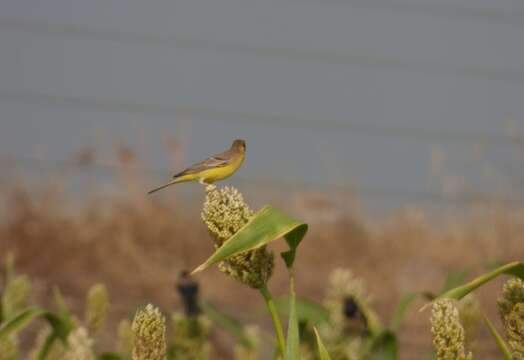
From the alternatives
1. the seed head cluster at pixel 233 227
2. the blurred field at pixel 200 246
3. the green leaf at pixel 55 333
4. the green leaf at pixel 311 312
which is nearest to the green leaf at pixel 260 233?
the seed head cluster at pixel 233 227

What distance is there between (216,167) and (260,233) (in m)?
1.05

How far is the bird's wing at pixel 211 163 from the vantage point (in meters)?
2.09

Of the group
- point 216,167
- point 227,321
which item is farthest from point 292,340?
point 227,321

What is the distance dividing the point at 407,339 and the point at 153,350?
22.5ft

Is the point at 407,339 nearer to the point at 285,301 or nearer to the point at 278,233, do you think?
the point at 285,301

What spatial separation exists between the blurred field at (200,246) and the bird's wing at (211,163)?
5663 mm

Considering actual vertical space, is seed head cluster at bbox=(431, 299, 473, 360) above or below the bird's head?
below

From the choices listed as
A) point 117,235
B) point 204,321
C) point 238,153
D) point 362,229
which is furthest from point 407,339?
point 238,153

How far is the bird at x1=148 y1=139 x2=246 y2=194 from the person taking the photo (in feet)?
6.68

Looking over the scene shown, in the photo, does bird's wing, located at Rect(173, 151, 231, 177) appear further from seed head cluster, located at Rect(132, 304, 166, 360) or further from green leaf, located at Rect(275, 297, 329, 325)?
seed head cluster, located at Rect(132, 304, 166, 360)

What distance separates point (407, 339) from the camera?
25.5ft

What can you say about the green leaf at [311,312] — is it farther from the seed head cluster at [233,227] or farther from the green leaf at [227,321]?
the seed head cluster at [233,227]

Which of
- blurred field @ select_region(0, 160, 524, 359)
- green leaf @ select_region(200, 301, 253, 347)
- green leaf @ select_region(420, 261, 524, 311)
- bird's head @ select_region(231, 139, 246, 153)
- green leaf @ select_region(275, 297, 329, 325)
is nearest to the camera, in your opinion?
green leaf @ select_region(420, 261, 524, 311)

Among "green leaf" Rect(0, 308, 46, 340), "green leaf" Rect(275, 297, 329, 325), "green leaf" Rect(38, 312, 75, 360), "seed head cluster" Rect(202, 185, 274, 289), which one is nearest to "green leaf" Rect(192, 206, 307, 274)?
"seed head cluster" Rect(202, 185, 274, 289)
